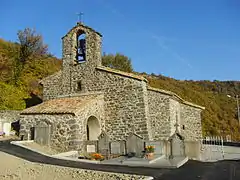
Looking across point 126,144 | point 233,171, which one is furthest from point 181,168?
point 126,144

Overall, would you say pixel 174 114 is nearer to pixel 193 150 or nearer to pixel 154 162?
pixel 193 150

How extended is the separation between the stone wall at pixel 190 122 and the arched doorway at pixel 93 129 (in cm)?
893

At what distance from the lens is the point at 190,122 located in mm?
24703

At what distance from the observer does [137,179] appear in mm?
8500

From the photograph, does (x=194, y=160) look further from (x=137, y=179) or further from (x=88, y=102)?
(x=88, y=102)

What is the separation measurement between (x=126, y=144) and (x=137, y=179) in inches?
242

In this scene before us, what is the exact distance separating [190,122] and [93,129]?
431 inches

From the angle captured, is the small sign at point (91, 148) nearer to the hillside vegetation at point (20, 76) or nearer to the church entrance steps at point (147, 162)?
the church entrance steps at point (147, 162)

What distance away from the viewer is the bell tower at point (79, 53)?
774 inches

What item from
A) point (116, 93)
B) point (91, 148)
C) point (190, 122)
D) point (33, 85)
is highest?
point (33, 85)

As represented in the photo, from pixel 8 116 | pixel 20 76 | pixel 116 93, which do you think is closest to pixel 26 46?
pixel 20 76

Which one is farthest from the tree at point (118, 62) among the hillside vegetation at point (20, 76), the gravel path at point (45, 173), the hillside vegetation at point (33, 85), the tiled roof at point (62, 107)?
the gravel path at point (45, 173)

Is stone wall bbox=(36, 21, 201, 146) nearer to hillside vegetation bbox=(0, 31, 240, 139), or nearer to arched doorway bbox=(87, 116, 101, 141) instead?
arched doorway bbox=(87, 116, 101, 141)

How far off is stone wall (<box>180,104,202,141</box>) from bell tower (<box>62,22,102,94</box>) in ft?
31.9
